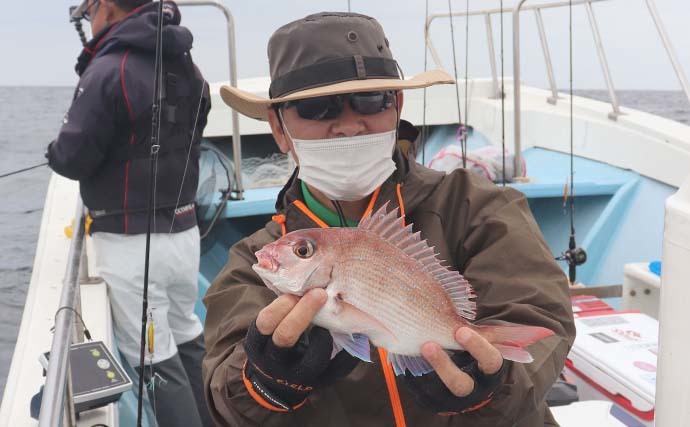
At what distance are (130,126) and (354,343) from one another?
7.70 feet

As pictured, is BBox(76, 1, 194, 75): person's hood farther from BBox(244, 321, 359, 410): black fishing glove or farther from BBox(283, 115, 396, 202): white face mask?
BBox(244, 321, 359, 410): black fishing glove

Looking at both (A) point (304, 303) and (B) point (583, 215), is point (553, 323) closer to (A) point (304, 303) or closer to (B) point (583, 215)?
(A) point (304, 303)

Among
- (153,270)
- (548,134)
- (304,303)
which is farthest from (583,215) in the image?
(304,303)

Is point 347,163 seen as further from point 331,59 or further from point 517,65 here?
point 517,65

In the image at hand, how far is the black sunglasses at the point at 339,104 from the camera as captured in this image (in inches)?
63.0

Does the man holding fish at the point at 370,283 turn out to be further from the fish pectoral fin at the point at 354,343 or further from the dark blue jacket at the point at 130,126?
the dark blue jacket at the point at 130,126

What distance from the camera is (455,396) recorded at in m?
1.29

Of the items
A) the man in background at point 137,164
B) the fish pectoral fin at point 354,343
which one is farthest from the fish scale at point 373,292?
the man in background at point 137,164

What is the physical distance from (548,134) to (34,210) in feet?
31.7

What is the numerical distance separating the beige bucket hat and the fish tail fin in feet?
1.99

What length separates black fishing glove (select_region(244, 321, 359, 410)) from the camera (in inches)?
51.2

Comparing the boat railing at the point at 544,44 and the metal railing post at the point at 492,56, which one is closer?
the boat railing at the point at 544,44

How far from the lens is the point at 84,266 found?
3523 millimetres

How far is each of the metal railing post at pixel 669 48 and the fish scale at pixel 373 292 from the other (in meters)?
3.37
